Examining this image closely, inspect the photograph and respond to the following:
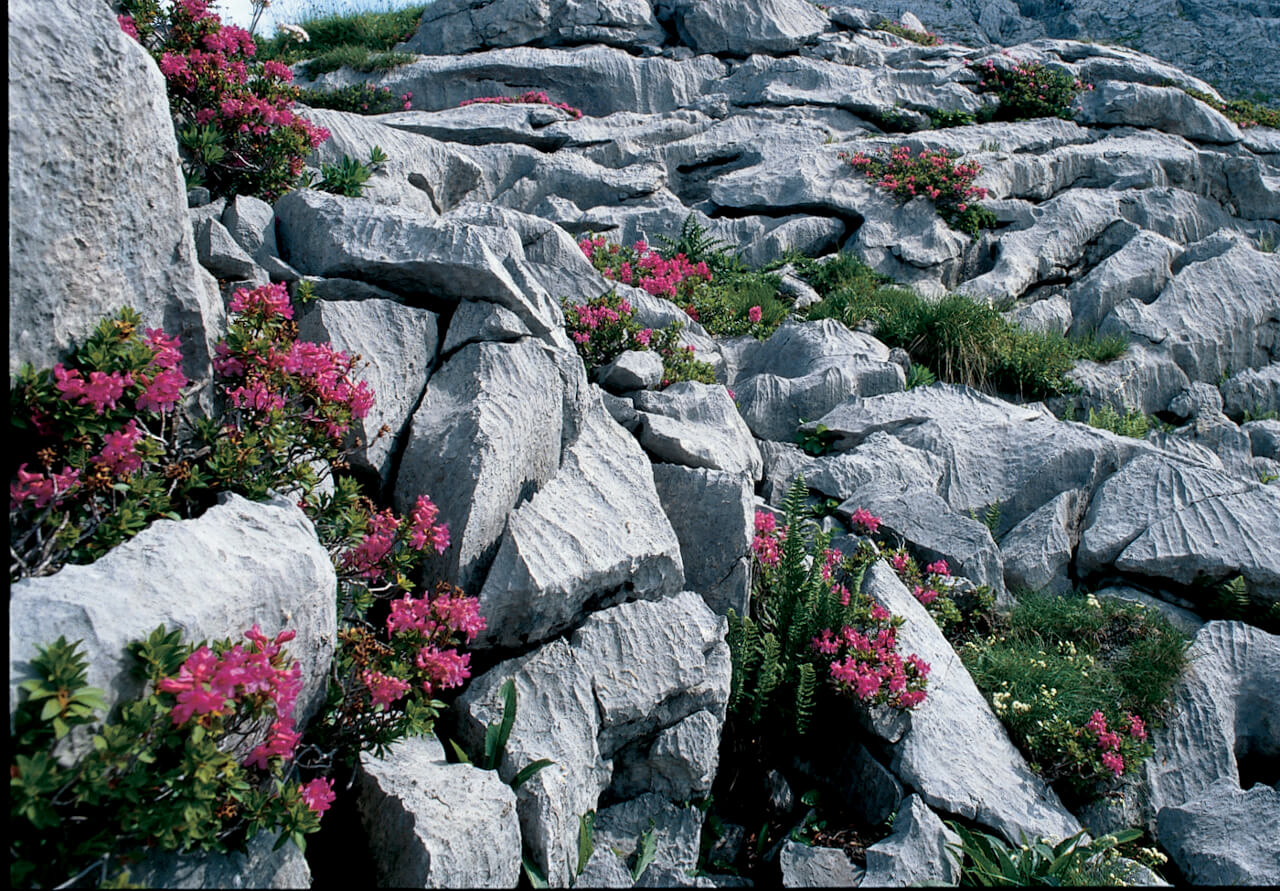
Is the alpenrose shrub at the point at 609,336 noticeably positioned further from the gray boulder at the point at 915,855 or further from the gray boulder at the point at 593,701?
the gray boulder at the point at 915,855

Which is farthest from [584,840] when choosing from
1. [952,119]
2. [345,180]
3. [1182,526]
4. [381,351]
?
[952,119]

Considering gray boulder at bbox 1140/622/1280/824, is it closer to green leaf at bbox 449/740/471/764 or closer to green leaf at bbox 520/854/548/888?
green leaf at bbox 520/854/548/888

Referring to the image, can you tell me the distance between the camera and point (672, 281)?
10.4 metres

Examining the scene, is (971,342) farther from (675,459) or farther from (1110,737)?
(1110,737)

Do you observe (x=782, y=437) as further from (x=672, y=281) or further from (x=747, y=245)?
(x=747, y=245)

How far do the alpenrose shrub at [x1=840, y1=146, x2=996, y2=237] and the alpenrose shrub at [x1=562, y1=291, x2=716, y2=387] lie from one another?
8.08m

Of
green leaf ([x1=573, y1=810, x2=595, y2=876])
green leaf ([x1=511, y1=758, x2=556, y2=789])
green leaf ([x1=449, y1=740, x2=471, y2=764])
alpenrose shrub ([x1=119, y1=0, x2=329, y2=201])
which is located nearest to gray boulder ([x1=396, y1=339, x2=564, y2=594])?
green leaf ([x1=449, y1=740, x2=471, y2=764])

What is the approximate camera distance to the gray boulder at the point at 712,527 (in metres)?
5.83

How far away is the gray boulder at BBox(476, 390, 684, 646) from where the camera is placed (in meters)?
4.67

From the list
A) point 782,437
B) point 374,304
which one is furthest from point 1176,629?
point 374,304

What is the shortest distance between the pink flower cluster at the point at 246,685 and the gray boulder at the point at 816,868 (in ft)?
8.87

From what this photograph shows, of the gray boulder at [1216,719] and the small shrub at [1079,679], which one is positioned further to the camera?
the gray boulder at [1216,719]

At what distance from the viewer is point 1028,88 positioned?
59.4 ft

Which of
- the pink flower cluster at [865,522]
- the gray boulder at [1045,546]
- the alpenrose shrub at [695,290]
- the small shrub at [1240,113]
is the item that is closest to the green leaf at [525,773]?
the pink flower cluster at [865,522]
